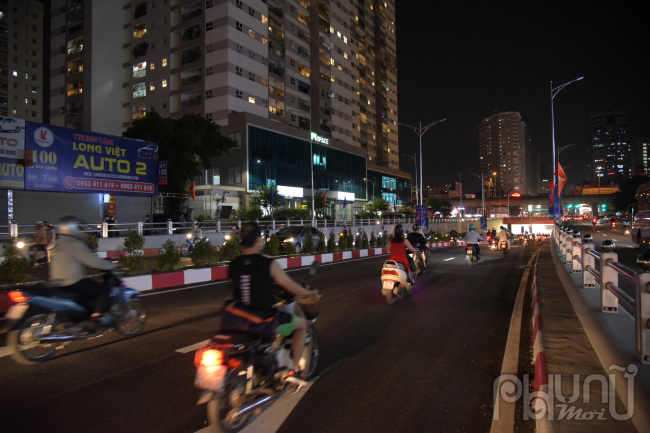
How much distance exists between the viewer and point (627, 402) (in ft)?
11.0

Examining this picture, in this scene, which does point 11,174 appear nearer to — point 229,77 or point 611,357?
point 611,357

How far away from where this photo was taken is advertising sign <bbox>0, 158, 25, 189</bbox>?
23297mm

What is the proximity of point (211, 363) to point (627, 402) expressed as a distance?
11.2 ft

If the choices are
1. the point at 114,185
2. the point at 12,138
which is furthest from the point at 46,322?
the point at 114,185

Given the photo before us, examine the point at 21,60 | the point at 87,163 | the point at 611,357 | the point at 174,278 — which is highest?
the point at 21,60

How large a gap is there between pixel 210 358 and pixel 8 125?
27262 millimetres

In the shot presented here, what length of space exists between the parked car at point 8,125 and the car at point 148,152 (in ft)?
24.1

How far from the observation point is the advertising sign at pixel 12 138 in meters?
23.1

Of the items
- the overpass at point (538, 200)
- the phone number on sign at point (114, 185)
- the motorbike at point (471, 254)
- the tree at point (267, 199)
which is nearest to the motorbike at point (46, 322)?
the motorbike at point (471, 254)

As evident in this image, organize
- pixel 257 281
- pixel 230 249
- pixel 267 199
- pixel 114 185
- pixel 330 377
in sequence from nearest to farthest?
pixel 257 281 < pixel 330 377 < pixel 230 249 < pixel 114 185 < pixel 267 199

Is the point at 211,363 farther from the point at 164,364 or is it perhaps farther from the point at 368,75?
the point at 368,75

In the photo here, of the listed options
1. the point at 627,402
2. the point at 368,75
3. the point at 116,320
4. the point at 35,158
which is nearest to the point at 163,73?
the point at 35,158

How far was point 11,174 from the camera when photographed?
23.7 m

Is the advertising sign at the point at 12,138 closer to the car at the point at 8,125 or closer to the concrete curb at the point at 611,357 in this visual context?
the car at the point at 8,125
